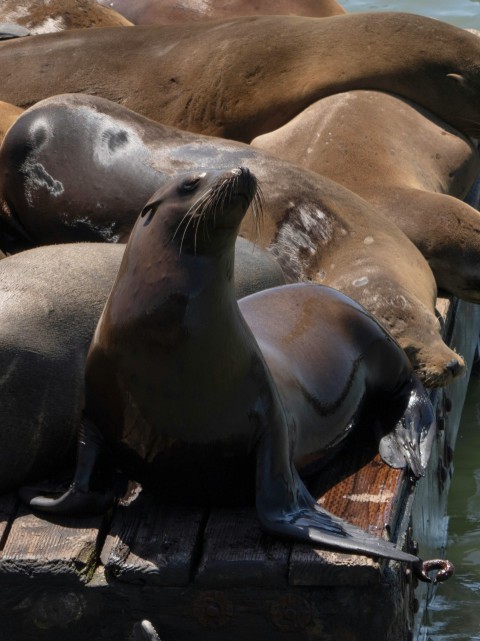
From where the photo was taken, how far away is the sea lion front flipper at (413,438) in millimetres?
4109

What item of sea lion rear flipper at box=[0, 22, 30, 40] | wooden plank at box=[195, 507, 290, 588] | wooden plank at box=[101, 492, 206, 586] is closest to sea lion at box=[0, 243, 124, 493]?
wooden plank at box=[101, 492, 206, 586]

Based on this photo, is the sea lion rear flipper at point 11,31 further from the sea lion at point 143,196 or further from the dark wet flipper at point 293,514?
the dark wet flipper at point 293,514

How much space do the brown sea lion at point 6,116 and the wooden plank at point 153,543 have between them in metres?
2.55

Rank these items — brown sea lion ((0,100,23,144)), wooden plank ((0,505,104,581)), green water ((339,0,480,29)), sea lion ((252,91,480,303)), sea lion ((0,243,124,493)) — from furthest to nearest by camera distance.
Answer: green water ((339,0,480,29)) → sea lion ((252,91,480,303)) → brown sea lion ((0,100,23,144)) → sea lion ((0,243,124,493)) → wooden plank ((0,505,104,581))

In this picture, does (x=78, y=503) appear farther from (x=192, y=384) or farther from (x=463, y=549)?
(x=463, y=549)

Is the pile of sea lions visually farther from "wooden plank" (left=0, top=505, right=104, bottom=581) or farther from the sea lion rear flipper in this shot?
the sea lion rear flipper

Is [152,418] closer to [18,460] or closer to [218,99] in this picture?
[18,460]

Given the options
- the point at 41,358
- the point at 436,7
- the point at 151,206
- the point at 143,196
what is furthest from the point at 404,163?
the point at 436,7

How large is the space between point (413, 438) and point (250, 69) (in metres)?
3.32

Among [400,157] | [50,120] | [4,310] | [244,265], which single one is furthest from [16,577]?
[400,157]

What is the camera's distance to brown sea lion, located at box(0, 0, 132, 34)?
8125 millimetres

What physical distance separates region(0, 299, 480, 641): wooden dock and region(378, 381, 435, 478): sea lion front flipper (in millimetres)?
289

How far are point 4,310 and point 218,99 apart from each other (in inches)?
129

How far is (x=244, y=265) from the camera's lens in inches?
185
